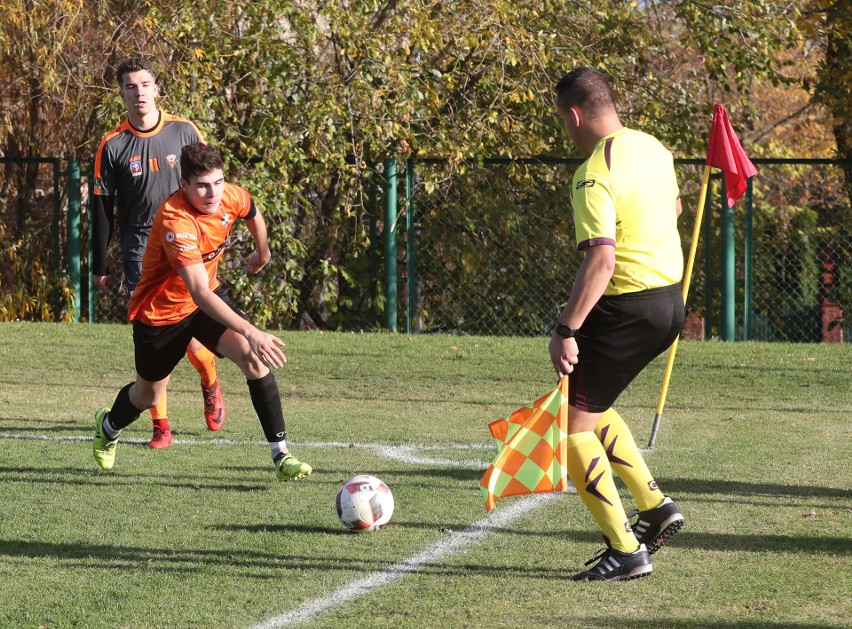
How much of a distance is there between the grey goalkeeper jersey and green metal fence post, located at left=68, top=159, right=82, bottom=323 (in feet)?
24.1

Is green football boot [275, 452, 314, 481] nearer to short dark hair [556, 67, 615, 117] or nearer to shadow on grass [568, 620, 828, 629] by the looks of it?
shadow on grass [568, 620, 828, 629]

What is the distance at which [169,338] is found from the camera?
20.8 ft

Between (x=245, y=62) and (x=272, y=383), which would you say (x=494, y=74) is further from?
(x=272, y=383)

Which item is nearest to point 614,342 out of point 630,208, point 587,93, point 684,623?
point 630,208

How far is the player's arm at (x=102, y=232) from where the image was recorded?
771cm

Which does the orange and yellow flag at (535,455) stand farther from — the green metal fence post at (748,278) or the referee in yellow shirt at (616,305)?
the green metal fence post at (748,278)

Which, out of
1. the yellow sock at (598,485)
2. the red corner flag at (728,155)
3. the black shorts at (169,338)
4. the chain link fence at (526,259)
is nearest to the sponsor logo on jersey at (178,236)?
the black shorts at (169,338)

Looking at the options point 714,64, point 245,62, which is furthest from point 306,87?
point 714,64

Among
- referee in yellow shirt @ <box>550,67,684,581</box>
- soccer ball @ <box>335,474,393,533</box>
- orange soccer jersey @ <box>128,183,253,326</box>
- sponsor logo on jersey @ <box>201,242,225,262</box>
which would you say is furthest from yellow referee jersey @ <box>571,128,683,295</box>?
sponsor logo on jersey @ <box>201,242,225,262</box>

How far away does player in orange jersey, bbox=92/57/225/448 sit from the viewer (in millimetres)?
7477

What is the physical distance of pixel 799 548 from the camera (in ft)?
16.6

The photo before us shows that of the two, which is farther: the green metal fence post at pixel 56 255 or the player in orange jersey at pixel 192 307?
the green metal fence post at pixel 56 255

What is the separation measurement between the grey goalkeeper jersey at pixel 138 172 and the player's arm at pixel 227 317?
77.1 inches

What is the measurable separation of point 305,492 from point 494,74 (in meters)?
9.56
